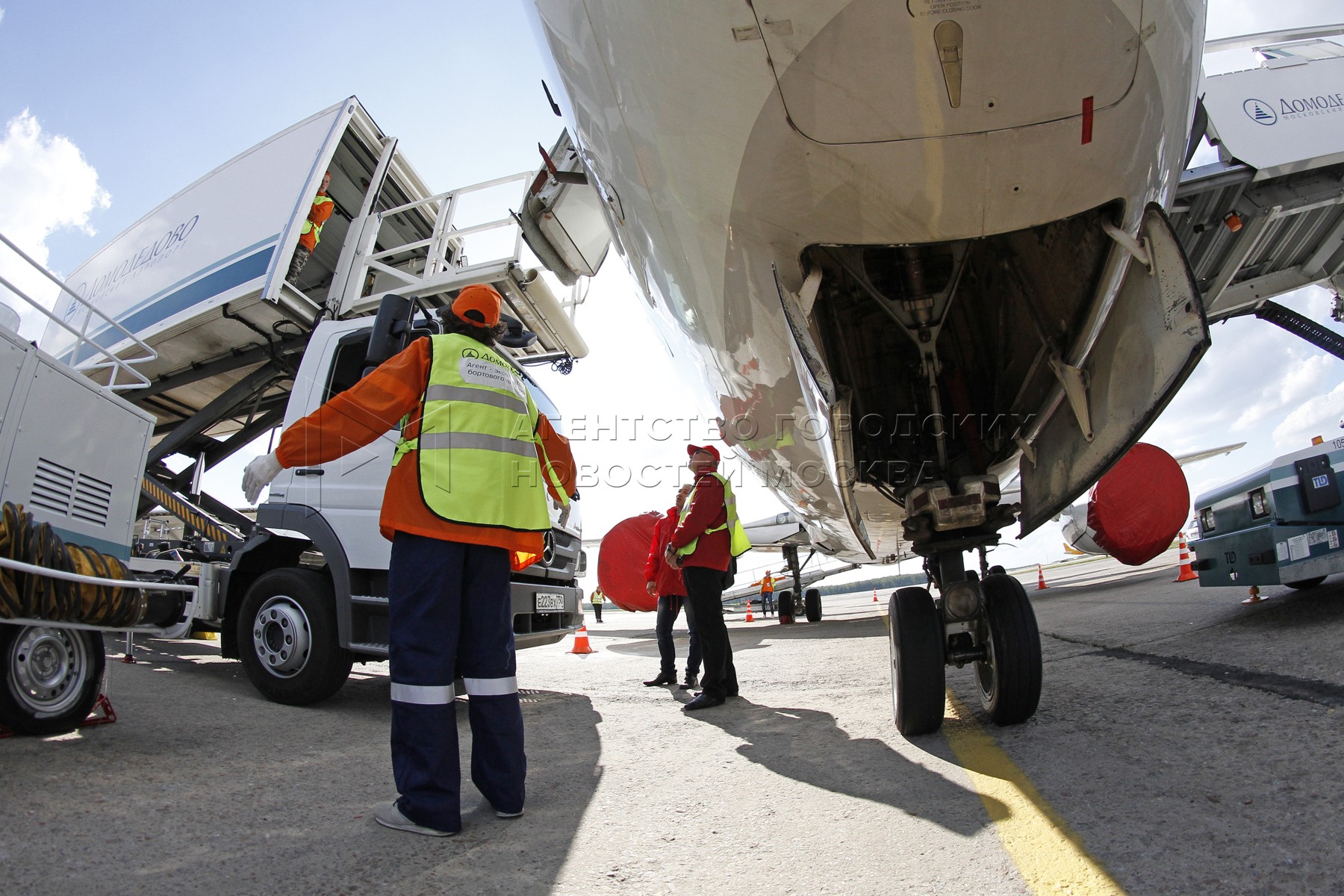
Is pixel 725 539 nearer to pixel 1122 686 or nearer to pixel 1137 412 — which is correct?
pixel 1122 686

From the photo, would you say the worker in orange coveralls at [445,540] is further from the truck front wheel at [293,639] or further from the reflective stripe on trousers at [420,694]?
the truck front wheel at [293,639]

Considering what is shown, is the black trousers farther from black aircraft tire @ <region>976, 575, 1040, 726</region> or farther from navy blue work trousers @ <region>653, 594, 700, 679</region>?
black aircraft tire @ <region>976, 575, 1040, 726</region>

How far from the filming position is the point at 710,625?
4121 millimetres

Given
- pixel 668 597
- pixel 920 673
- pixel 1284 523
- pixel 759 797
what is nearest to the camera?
pixel 759 797

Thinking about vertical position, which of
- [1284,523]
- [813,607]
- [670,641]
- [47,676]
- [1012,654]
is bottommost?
[813,607]

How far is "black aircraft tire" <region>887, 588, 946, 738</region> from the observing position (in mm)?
2770

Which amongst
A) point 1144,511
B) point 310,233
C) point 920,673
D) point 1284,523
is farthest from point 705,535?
point 310,233

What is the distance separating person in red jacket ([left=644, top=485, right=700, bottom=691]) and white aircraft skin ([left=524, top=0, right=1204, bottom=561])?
297 cm

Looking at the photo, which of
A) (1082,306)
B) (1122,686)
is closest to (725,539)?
(1122,686)

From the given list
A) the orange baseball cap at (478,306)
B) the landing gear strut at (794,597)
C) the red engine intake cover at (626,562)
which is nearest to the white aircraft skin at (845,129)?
the orange baseball cap at (478,306)

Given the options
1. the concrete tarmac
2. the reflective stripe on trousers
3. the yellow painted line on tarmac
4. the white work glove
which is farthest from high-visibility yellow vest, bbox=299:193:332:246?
the yellow painted line on tarmac

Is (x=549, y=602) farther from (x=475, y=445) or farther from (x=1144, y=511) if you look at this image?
(x=1144, y=511)

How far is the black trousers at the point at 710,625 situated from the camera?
4.10 meters

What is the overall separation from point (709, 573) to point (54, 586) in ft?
9.86
